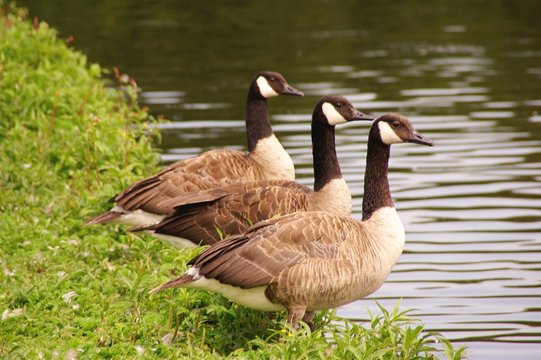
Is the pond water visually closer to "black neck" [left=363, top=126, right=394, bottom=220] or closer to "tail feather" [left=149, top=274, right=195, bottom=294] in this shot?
"black neck" [left=363, top=126, right=394, bottom=220]


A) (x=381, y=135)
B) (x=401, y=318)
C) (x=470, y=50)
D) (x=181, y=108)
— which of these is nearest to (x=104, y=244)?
(x=381, y=135)

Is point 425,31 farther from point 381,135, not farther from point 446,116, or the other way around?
point 381,135

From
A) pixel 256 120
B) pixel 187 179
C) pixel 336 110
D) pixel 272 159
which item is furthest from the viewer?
pixel 256 120

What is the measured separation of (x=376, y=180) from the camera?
902 centimetres

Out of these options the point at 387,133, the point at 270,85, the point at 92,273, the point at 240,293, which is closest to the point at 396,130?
the point at 387,133

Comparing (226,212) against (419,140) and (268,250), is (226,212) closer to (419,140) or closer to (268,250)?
(268,250)

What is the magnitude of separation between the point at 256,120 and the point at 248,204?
104 inches

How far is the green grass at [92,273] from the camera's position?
7688mm

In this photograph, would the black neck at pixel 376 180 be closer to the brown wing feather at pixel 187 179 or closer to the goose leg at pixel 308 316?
the goose leg at pixel 308 316

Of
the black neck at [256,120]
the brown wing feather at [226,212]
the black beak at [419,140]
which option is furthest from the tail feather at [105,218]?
the black beak at [419,140]

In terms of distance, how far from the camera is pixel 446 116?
59.5ft

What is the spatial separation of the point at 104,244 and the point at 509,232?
461cm

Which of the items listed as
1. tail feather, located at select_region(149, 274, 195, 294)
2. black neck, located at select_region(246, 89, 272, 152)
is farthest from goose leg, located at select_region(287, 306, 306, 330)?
black neck, located at select_region(246, 89, 272, 152)

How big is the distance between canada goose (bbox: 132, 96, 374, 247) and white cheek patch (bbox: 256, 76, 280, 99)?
2.17 m
